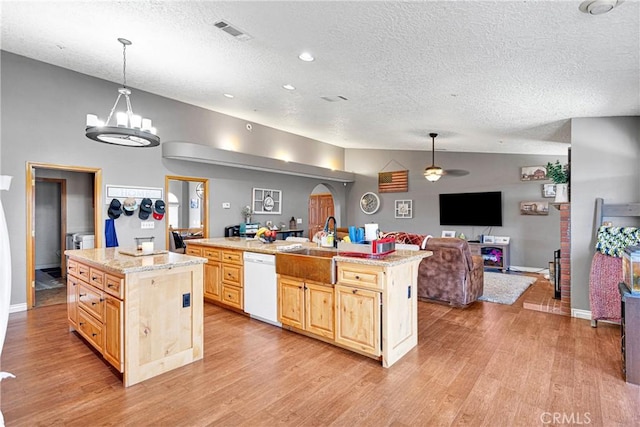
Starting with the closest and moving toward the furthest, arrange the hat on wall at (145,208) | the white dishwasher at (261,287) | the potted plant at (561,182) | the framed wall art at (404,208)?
the white dishwasher at (261,287) < the potted plant at (561,182) < the hat on wall at (145,208) < the framed wall art at (404,208)

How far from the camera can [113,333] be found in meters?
2.65

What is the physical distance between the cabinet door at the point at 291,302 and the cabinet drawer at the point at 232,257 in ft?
2.51

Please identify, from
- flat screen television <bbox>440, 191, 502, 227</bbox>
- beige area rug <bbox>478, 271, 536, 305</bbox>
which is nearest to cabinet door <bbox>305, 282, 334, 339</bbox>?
beige area rug <bbox>478, 271, 536, 305</bbox>

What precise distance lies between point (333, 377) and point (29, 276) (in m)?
4.50

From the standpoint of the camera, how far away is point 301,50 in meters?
3.30

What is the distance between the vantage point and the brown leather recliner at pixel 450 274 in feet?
14.7

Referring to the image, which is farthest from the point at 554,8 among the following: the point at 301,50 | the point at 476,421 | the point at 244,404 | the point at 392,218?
the point at 392,218

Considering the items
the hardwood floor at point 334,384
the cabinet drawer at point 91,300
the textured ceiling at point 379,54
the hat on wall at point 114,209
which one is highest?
the textured ceiling at point 379,54

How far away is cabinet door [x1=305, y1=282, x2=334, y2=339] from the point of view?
3.17 m

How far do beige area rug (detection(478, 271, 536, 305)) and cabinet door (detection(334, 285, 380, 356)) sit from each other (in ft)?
9.26

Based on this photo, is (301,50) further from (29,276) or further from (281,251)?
(29,276)

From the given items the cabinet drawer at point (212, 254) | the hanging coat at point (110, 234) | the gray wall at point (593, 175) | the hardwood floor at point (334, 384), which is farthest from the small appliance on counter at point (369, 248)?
the hanging coat at point (110, 234)

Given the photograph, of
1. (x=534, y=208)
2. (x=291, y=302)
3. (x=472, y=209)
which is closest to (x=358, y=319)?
(x=291, y=302)

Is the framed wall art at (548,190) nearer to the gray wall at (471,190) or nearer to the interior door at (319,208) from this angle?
the gray wall at (471,190)
